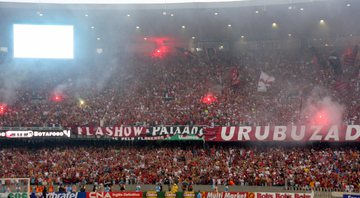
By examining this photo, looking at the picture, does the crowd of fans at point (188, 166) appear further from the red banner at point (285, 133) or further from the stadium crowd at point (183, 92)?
the stadium crowd at point (183, 92)

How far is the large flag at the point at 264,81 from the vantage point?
51375mm

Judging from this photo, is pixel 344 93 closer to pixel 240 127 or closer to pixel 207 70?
pixel 240 127

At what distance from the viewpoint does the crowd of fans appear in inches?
1489

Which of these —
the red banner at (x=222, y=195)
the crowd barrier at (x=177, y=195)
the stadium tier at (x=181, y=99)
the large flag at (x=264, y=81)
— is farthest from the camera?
the large flag at (x=264, y=81)

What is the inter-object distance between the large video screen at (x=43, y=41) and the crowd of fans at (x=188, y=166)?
9082 mm

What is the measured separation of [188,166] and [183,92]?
12030 millimetres

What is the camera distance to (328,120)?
43594mm

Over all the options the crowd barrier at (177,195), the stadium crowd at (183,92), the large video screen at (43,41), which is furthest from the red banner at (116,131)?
the crowd barrier at (177,195)

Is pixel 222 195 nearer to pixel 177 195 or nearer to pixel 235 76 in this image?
pixel 177 195

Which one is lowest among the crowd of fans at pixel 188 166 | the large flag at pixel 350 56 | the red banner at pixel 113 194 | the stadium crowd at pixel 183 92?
the red banner at pixel 113 194

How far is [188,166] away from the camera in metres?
41.2

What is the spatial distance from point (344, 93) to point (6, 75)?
1276 inches

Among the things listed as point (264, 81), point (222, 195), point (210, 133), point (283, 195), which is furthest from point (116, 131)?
point (283, 195)

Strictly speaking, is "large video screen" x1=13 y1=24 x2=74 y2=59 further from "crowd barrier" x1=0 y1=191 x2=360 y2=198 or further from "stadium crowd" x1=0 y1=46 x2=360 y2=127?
"crowd barrier" x1=0 y1=191 x2=360 y2=198
